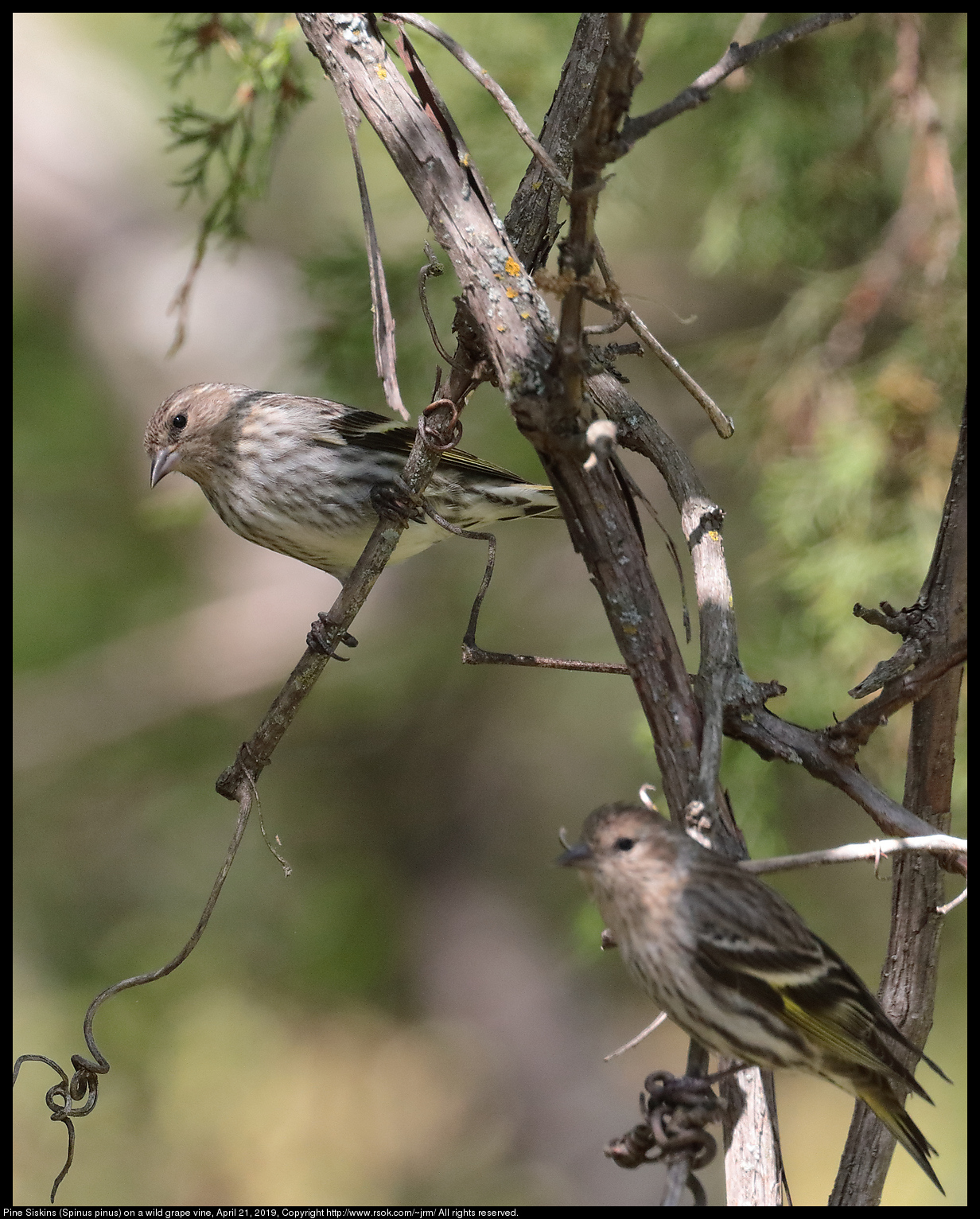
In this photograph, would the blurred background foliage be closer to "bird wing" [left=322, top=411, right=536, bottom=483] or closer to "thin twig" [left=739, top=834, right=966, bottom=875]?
"bird wing" [left=322, top=411, right=536, bottom=483]

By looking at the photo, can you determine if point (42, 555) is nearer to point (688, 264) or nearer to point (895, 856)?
point (688, 264)

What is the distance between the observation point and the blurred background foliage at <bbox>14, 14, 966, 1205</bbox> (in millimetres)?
4383

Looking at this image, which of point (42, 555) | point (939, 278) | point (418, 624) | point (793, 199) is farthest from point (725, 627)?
point (42, 555)

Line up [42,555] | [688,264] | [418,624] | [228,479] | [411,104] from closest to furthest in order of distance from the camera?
1. [411,104]
2. [228,479]
3. [688,264]
4. [418,624]
5. [42,555]

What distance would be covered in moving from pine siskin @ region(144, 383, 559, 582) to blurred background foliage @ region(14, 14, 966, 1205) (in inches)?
28.2

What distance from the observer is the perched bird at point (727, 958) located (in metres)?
1.70

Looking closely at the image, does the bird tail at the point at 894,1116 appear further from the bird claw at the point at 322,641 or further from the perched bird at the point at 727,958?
the bird claw at the point at 322,641

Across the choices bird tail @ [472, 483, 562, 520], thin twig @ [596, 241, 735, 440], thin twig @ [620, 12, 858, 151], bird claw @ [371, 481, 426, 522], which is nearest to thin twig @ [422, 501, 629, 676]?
bird claw @ [371, 481, 426, 522]

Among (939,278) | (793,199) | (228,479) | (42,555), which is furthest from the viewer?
(42,555)

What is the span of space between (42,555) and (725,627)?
670 cm

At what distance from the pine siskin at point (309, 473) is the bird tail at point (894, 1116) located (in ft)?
6.13

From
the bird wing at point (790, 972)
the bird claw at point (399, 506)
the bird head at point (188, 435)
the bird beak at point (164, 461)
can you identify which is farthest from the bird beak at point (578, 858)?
the bird beak at point (164, 461)

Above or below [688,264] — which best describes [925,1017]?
below

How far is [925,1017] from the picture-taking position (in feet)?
6.61
